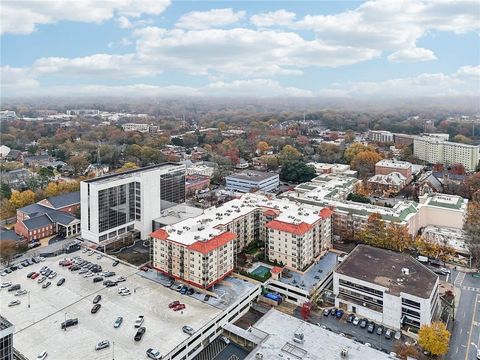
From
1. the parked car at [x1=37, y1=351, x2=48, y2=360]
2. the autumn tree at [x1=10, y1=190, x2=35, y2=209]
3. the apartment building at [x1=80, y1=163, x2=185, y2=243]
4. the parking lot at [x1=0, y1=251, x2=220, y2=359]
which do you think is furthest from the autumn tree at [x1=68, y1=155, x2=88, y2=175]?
the parked car at [x1=37, y1=351, x2=48, y2=360]

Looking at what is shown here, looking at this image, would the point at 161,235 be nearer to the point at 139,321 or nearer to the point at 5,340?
the point at 139,321

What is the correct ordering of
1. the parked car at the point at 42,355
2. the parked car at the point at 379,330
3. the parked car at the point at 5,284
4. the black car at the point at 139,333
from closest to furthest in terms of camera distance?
1. the parked car at the point at 42,355
2. the black car at the point at 139,333
3. the parked car at the point at 379,330
4. the parked car at the point at 5,284

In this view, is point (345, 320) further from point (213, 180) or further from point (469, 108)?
point (469, 108)

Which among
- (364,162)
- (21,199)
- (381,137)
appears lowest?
(21,199)

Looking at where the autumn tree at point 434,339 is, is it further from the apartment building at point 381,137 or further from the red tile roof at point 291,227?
the apartment building at point 381,137

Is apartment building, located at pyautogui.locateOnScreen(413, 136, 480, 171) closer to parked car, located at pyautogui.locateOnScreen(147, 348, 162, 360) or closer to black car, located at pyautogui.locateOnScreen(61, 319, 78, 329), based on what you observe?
parked car, located at pyautogui.locateOnScreen(147, 348, 162, 360)

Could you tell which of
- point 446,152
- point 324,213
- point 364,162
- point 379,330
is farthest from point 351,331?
point 446,152

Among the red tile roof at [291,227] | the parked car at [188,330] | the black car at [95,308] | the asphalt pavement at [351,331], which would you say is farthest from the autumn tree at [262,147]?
the parked car at [188,330]
